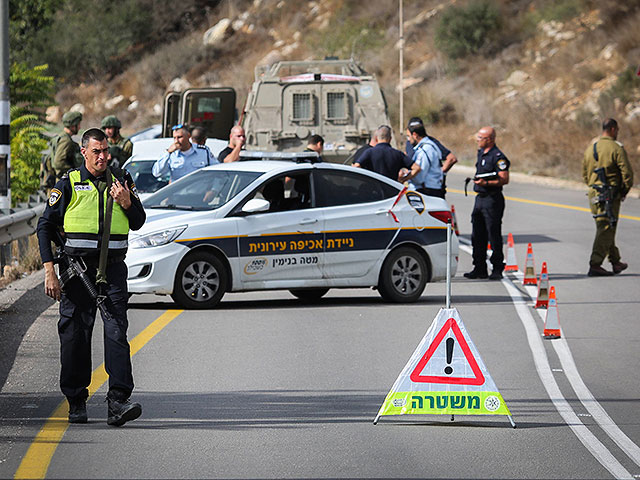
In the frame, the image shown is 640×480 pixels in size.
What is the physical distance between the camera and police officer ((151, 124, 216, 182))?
50.4ft

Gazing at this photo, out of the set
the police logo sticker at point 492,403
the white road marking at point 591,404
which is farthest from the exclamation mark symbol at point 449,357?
the white road marking at point 591,404

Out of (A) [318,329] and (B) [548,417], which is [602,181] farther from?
(B) [548,417]

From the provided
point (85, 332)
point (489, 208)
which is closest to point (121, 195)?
point (85, 332)

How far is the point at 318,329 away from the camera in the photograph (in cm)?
1162

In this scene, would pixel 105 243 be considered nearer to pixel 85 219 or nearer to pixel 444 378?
pixel 85 219

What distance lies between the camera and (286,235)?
13.0 meters

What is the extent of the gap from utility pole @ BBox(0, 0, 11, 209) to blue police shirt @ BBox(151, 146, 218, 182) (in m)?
1.97

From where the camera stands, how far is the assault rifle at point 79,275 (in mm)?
7508

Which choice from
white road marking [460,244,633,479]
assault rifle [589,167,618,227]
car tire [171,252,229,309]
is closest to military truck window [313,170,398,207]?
car tire [171,252,229,309]

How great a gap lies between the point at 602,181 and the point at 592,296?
239cm

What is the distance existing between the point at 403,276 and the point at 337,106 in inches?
382

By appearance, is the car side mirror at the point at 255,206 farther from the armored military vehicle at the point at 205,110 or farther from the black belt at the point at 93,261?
the armored military vehicle at the point at 205,110

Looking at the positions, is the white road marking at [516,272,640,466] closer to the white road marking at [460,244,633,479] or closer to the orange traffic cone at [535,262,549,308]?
the white road marking at [460,244,633,479]

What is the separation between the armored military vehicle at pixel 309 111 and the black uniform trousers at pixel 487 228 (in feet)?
22.9
